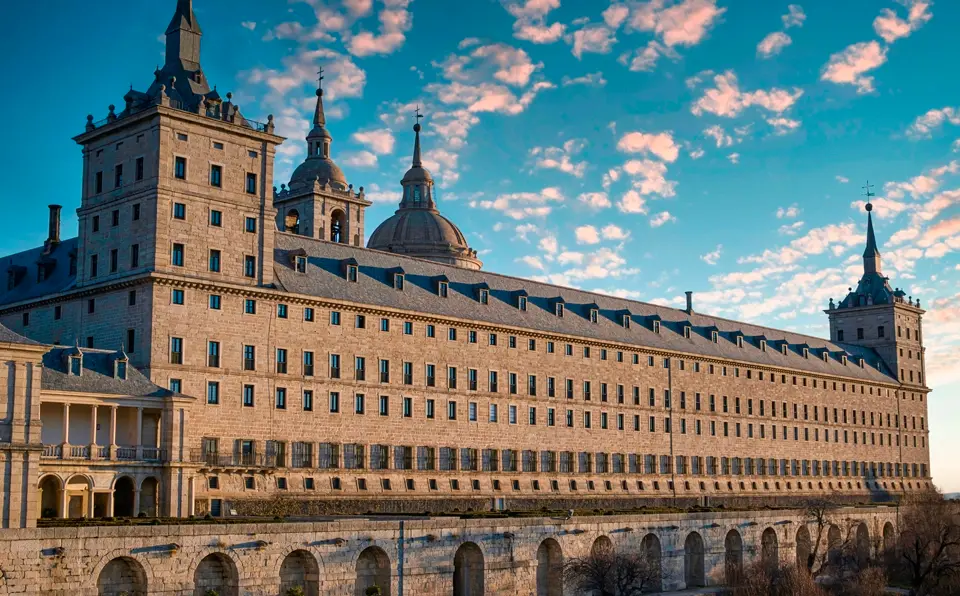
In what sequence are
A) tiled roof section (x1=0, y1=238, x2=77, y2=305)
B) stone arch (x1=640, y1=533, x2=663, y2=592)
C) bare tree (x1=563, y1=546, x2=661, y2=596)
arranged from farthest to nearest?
tiled roof section (x1=0, y1=238, x2=77, y2=305)
stone arch (x1=640, y1=533, x2=663, y2=592)
bare tree (x1=563, y1=546, x2=661, y2=596)

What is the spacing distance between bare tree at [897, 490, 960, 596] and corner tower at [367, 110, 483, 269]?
5405 cm

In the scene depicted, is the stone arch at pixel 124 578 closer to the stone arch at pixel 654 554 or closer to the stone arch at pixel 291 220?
the stone arch at pixel 654 554

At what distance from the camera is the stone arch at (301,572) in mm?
52156

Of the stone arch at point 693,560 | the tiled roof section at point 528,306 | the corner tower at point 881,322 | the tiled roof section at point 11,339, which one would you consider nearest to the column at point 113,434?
the tiled roof section at point 11,339

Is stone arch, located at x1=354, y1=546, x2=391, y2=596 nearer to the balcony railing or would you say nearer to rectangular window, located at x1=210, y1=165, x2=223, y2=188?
the balcony railing

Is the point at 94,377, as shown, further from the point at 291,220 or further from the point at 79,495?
the point at 291,220

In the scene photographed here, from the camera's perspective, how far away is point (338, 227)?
11231 centimetres

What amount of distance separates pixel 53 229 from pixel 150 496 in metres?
27.2

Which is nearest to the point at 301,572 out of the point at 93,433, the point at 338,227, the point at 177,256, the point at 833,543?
the point at 93,433

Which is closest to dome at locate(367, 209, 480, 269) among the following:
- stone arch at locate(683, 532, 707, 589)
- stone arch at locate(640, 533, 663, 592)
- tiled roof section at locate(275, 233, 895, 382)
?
tiled roof section at locate(275, 233, 895, 382)

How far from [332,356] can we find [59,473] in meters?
22.5

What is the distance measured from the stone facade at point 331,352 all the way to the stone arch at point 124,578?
1492 centimetres

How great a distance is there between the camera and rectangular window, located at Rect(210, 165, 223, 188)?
72875 mm

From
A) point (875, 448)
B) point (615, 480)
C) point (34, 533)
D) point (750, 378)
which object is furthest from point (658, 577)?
point (875, 448)
